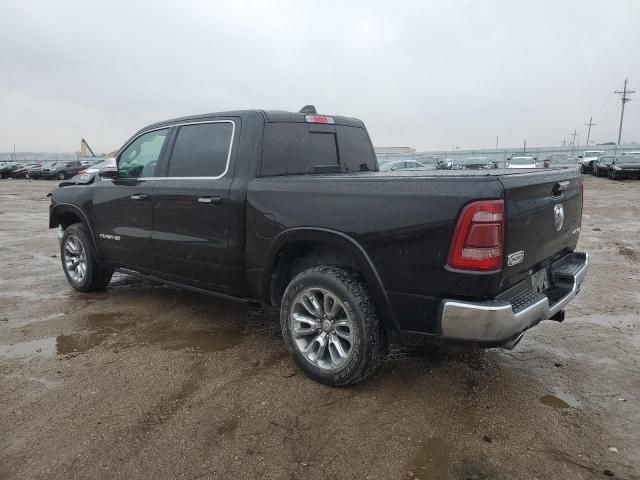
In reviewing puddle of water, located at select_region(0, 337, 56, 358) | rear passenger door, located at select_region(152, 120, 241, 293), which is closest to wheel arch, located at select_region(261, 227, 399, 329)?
rear passenger door, located at select_region(152, 120, 241, 293)

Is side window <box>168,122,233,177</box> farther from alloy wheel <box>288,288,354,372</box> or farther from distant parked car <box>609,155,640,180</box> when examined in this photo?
distant parked car <box>609,155,640,180</box>

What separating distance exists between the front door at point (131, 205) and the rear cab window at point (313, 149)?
4.10 feet

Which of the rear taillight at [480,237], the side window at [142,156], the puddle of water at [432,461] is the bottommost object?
the puddle of water at [432,461]

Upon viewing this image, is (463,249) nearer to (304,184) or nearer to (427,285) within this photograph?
(427,285)

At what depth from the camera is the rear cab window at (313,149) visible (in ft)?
13.1

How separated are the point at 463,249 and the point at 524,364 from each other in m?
1.60

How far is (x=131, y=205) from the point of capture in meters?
4.84

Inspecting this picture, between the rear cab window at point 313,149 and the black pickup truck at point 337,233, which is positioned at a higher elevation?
the rear cab window at point 313,149

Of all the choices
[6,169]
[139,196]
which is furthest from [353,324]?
[6,169]

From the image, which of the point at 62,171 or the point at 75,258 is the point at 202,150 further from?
the point at 62,171

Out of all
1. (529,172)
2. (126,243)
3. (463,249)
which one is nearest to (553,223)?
(529,172)

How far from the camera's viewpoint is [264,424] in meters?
3.01

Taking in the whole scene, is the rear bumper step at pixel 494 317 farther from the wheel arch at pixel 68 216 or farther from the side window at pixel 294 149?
the wheel arch at pixel 68 216

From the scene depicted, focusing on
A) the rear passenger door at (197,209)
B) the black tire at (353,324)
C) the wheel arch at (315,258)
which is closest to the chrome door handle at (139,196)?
the rear passenger door at (197,209)
